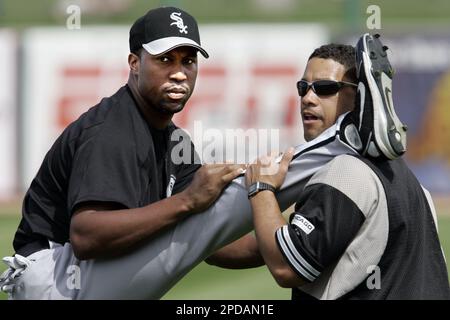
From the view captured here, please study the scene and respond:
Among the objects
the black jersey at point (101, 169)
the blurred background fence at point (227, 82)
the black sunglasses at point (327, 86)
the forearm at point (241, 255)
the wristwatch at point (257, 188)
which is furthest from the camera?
the blurred background fence at point (227, 82)

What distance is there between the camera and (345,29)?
1225cm

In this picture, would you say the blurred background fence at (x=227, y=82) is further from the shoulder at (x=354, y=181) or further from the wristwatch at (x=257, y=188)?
the shoulder at (x=354, y=181)

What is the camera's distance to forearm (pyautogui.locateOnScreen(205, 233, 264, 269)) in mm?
4344

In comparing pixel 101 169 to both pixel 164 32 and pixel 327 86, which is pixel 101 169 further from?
pixel 327 86

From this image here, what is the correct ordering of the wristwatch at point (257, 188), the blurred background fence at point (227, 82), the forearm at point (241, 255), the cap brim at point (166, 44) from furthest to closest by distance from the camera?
the blurred background fence at point (227, 82)
the forearm at point (241, 255)
the cap brim at point (166, 44)
the wristwatch at point (257, 188)

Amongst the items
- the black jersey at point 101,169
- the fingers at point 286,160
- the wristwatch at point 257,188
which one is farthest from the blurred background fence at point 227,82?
the wristwatch at point 257,188

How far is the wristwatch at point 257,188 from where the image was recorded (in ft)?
11.3

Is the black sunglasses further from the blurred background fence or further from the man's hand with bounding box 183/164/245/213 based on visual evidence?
the blurred background fence

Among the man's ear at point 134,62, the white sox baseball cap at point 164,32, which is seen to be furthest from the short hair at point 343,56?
the man's ear at point 134,62

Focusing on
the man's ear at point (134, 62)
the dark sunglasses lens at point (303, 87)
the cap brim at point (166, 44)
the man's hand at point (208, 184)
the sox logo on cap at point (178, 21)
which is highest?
the sox logo on cap at point (178, 21)

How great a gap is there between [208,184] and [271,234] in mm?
373

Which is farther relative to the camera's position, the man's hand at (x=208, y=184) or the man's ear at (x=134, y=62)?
the man's ear at (x=134, y=62)

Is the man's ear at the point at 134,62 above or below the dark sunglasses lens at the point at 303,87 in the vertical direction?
above

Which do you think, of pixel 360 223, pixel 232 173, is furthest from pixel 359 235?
pixel 232 173
